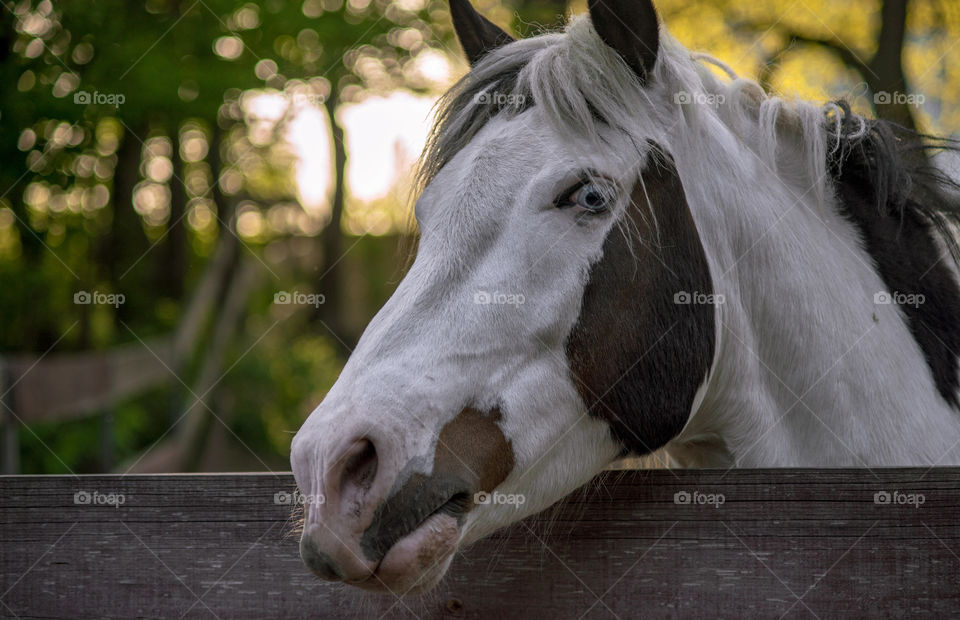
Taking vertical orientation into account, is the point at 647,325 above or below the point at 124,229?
above

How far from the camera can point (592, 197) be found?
1809mm

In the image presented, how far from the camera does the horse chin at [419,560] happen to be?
1473mm

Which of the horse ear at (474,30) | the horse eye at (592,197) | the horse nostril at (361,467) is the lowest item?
the horse nostril at (361,467)

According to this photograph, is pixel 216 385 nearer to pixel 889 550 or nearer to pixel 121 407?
pixel 121 407

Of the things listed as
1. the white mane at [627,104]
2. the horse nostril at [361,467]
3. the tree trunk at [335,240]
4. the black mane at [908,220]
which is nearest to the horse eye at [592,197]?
the white mane at [627,104]

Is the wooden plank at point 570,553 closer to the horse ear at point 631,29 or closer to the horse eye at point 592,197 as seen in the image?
the horse eye at point 592,197

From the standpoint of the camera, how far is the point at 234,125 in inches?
332

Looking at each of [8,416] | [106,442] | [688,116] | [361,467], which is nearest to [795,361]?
[688,116]

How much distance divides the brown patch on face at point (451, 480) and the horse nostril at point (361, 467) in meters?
0.05

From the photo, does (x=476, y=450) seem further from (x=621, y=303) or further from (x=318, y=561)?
(x=621, y=303)

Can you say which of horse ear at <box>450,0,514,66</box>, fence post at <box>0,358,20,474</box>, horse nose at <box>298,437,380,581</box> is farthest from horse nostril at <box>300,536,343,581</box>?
fence post at <box>0,358,20,474</box>

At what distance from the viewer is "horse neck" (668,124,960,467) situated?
2.02m

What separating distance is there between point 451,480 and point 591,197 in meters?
0.69

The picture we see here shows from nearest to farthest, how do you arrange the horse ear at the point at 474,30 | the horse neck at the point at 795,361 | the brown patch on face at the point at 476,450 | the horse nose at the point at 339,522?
1. the horse nose at the point at 339,522
2. the brown patch on face at the point at 476,450
3. the horse neck at the point at 795,361
4. the horse ear at the point at 474,30
